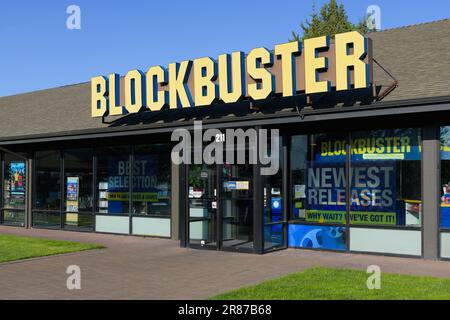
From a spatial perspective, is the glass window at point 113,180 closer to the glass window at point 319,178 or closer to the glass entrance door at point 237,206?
the glass entrance door at point 237,206

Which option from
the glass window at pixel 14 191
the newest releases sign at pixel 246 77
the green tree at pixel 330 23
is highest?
the green tree at pixel 330 23

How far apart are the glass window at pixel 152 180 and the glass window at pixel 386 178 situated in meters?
5.69

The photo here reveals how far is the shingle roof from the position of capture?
11.3 meters

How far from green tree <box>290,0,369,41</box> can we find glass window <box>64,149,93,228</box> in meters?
30.1

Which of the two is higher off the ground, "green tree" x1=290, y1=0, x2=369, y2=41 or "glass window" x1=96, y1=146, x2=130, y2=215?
"green tree" x1=290, y1=0, x2=369, y2=41

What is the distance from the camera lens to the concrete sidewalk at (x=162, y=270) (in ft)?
27.1

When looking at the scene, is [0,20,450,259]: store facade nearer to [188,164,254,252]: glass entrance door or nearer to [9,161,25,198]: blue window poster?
[188,164,254,252]: glass entrance door

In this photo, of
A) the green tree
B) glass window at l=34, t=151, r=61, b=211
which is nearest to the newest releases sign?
glass window at l=34, t=151, r=61, b=211

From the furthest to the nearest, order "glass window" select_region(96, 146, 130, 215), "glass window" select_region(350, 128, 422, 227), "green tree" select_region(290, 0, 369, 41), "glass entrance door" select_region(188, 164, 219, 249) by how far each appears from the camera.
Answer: "green tree" select_region(290, 0, 369, 41)
"glass window" select_region(96, 146, 130, 215)
"glass entrance door" select_region(188, 164, 219, 249)
"glass window" select_region(350, 128, 422, 227)

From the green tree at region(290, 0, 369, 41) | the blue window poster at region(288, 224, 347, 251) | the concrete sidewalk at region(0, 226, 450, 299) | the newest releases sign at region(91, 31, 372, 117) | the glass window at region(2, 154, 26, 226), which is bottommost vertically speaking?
the concrete sidewalk at region(0, 226, 450, 299)

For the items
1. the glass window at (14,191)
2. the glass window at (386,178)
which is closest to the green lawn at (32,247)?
the glass window at (14,191)

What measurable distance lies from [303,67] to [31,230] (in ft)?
37.5

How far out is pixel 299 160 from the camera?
42.9 ft

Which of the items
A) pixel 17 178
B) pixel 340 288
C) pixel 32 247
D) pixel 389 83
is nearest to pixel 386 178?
pixel 389 83
